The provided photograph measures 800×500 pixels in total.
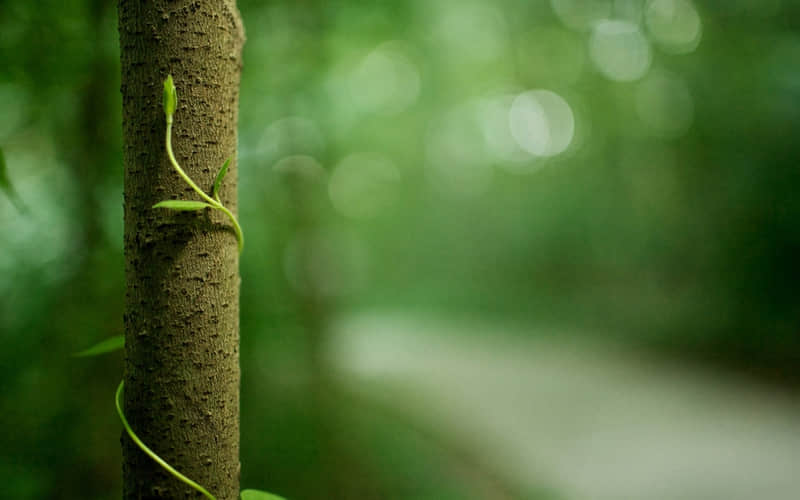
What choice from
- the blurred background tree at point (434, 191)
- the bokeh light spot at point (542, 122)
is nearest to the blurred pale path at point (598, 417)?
the blurred background tree at point (434, 191)

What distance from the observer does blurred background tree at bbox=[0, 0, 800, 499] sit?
1.66m

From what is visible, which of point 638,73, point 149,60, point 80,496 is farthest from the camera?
point 638,73

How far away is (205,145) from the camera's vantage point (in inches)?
24.6

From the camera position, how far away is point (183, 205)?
56cm

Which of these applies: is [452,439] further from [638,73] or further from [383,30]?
[638,73]

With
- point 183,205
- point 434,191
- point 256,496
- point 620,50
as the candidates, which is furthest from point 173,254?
point 434,191

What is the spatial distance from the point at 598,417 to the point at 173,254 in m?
5.52

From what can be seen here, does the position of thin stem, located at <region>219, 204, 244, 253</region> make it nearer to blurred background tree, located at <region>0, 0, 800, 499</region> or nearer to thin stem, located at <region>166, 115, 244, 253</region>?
thin stem, located at <region>166, 115, 244, 253</region>

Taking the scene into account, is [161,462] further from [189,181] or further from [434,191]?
[434,191]

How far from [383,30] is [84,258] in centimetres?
341

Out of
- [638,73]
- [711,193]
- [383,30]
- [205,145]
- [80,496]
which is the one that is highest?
[638,73]

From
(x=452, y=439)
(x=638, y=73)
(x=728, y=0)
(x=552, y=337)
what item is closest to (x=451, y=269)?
(x=552, y=337)

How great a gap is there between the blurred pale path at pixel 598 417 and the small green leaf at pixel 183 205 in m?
3.91

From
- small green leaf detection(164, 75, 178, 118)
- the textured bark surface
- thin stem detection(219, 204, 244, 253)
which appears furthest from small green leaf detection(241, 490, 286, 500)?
small green leaf detection(164, 75, 178, 118)
